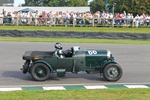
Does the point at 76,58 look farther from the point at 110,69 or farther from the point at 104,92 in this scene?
the point at 104,92

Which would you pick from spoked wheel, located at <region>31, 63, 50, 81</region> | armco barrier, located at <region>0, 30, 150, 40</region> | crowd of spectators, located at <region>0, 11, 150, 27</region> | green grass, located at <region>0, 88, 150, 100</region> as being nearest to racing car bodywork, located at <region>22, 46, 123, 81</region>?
spoked wheel, located at <region>31, 63, 50, 81</region>

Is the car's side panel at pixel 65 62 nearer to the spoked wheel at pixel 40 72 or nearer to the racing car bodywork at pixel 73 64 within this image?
the racing car bodywork at pixel 73 64

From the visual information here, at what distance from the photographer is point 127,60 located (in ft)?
43.9

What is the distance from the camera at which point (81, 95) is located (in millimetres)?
7152

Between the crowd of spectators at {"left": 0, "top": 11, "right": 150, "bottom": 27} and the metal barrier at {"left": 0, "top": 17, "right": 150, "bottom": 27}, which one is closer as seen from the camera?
the crowd of spectators at {"left": 0, "top": 11, "right": 150, "bottom": 27}

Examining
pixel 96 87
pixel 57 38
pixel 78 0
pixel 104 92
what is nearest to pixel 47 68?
pixel 96 87

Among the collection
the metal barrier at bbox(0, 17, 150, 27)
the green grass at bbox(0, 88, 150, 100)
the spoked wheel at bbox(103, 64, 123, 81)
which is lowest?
the green grass at bbox(0, 88, 150, 100)

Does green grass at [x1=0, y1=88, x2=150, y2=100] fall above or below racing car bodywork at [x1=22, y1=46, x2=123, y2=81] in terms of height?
below

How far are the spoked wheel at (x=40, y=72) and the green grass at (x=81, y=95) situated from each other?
168 cm

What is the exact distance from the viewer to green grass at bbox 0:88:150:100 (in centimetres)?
689

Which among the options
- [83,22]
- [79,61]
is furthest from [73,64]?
[83,22]

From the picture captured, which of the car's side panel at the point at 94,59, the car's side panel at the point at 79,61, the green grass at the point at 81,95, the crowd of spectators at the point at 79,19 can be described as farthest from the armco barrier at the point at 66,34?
the green grass at the point at 81,95

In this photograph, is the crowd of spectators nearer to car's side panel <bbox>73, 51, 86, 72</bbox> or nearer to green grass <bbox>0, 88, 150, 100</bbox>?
car's side panel <bbox>73, 51, 86, 72</bbox>

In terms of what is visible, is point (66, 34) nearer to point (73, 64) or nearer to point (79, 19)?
point (79, 19)
